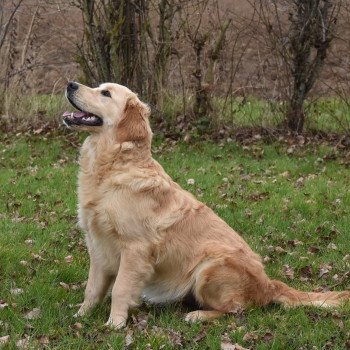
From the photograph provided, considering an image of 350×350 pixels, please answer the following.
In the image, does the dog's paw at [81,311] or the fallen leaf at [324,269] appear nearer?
the dog's paw at [81,311]

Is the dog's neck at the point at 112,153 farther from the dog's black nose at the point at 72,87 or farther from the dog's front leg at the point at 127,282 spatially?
the dog's front leg at the point at 127,282

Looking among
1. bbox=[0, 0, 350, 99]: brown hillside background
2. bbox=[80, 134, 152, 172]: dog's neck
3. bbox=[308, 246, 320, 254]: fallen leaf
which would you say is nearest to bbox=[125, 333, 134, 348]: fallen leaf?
bbox=[80, 134, 152, 172]: dog's neck

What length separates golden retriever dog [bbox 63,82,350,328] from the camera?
515 cm

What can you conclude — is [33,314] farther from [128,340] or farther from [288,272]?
[288,272]

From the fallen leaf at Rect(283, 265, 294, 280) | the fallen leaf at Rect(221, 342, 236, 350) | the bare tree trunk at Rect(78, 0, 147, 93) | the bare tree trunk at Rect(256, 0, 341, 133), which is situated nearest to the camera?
the fallen leaf at Rect(221, 342, 236, 350)

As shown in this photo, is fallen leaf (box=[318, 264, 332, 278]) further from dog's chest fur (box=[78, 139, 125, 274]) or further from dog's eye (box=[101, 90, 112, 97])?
dog's eye (box=[101, 90, 112, 97])

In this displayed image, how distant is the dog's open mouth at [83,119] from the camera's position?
17.8 feet

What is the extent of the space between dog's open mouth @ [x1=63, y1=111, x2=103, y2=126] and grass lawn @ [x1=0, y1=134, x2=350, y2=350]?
1.41 m

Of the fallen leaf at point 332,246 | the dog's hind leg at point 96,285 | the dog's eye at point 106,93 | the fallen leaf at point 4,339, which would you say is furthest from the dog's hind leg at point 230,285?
the fallen leaf at point 332,246

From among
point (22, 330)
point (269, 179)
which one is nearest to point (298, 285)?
point (22, 330)

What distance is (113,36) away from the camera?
13.3 m

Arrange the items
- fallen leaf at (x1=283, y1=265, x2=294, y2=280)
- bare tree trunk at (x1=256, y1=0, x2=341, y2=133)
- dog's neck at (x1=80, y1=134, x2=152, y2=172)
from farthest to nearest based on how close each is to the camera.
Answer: bare tree trunk at (x1=256, y1=0, x2=341, y2=133), fallen leaf at (x1=283, y1=265, x2=294, y2=280), dog's neck at (x1=80, y1=134, x2=152, y2=172)

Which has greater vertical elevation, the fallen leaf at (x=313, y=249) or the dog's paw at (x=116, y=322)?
the dog's paw at (x=116, y=322)

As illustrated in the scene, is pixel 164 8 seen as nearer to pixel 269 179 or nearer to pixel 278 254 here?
pixel 269 179
